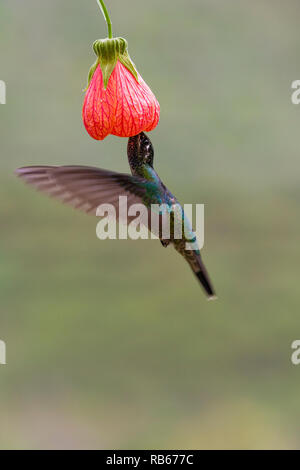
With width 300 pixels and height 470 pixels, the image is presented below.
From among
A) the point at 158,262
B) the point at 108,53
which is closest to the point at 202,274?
the point at 108,53

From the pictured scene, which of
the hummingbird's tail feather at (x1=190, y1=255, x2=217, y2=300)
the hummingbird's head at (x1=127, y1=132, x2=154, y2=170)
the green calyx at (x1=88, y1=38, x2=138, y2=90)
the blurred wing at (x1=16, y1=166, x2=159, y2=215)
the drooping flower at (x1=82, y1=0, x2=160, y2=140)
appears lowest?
the hummingbird's tail feather at (x1=190, y1=255, x2=217, y2=300)

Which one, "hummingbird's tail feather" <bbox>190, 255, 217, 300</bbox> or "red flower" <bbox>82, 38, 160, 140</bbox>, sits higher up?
→ "red flower" <bbox>82, 38, 160, 140</bbox>

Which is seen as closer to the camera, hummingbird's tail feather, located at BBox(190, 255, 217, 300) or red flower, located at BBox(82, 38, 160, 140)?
red flower, located at BBox(82, 38, 160, 140)

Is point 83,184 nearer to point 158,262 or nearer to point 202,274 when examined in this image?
point 202,274

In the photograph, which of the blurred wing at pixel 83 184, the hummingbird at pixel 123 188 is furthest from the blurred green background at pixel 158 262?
the blurred wing at pixel 83 184

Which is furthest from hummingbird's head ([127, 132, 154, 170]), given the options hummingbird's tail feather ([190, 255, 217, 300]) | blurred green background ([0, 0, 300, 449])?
blurred green background ([0, 0, 300, 449])

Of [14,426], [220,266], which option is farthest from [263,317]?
[14,426]

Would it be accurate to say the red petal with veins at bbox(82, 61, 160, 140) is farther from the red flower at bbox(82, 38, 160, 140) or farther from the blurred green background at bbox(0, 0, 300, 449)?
the blurred green background at bbox(0, 0, 300, 449)
